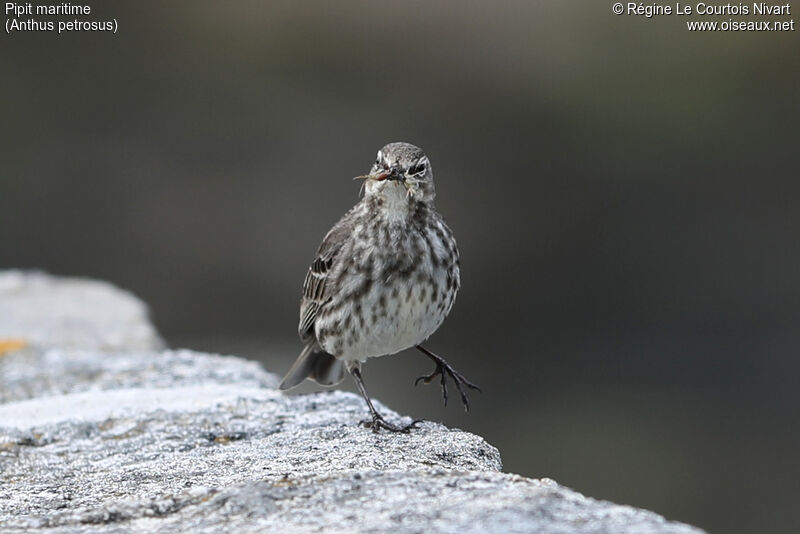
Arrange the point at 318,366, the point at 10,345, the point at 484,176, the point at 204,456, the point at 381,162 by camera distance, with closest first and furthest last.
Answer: the point at 204,456
the point at 381,162
the point at 318,366
the point at 10,345
the point at 484,176

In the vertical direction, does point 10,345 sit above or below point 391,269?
below

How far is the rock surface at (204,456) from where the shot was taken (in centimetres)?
318

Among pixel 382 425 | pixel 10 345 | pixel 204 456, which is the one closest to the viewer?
pixel 204 456

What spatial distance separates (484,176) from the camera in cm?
1466

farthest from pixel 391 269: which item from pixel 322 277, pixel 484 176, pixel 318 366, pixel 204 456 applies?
pixel 484 176

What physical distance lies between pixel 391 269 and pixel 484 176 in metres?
8.93

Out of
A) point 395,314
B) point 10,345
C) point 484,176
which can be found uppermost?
point 484,176

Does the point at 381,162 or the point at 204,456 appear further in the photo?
the point at 381,162

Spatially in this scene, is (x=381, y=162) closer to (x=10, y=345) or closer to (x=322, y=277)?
(x=322, y=277)

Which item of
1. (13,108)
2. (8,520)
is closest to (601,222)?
(13,108)

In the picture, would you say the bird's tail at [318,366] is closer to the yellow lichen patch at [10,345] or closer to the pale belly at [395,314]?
the pale belly at [395,314]

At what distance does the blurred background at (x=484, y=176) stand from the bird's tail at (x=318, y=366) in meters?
6.86

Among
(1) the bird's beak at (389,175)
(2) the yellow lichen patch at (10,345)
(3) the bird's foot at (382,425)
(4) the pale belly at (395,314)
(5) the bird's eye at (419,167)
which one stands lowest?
(3) the bird's foot at (382,425)

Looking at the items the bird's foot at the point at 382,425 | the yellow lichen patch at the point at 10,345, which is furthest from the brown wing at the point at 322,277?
the yellow lichen patch at the point at 10,345
